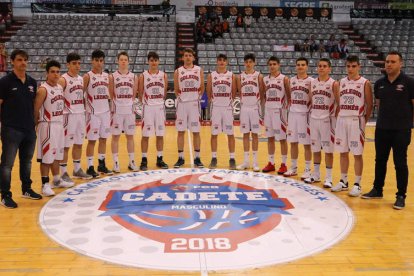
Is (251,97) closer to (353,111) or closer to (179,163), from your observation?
(179,163)

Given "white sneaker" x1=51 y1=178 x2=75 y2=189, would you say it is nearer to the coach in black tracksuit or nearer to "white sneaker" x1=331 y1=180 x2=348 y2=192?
"white sneaker" x1=331 y1=180 x2=348 y2=192

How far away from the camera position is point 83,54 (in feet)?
54.2

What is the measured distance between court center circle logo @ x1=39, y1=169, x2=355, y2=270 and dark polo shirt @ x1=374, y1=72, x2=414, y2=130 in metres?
1.23

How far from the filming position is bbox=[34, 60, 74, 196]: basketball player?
18.0 feet

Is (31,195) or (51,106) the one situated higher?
(51,106)

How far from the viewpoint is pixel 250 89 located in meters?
6.95

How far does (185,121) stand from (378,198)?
131 inches

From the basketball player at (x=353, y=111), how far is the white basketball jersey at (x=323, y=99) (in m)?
0.24

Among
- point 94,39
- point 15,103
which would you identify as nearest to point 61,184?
point 15,103

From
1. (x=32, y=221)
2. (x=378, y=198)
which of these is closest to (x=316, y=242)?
(x=378, y=198)

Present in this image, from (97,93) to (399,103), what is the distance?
4337 millimetres

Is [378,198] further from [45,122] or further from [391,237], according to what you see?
[45,122]

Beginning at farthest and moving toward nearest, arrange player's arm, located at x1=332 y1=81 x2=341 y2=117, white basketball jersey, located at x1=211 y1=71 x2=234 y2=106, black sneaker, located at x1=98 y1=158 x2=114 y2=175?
white basketball jersey, located at x1=211 y1=71 x2=234 y2=106
black sneaker, located at x1=98 y1=158 x2=114 y2=175
player's arm, located at x1=332 y1=81 x2=341 y2=117

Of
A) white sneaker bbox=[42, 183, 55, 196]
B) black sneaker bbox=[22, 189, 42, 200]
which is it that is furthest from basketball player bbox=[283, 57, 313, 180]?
black sneaker bbox=[22, 189, 42, 200]
